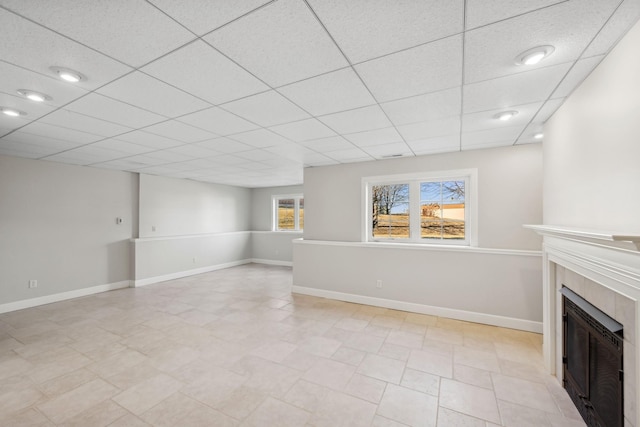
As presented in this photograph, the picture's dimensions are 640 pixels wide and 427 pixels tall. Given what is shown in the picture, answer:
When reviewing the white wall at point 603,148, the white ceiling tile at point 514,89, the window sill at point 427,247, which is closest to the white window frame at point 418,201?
the window sill at point 427,247

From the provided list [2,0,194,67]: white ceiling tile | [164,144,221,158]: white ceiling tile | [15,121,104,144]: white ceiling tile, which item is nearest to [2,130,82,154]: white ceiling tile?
[15,121,104,144]: white ceiling tile

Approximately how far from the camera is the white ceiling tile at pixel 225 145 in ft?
11.5

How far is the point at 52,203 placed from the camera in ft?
15.7

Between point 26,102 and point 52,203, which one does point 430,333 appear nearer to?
point 26,102

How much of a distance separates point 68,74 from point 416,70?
2411 millimetres

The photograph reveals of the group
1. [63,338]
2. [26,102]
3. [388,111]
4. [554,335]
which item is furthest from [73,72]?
[554,335]

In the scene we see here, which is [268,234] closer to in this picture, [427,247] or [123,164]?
[123,164]

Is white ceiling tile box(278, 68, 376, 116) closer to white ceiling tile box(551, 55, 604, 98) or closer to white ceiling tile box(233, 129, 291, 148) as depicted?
white ceiling tile box(233, 129, 291, 148)

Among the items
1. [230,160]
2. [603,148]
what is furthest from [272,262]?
[603,148]

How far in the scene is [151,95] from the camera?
220 centimetres

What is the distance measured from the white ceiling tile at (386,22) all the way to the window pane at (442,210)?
3200mm

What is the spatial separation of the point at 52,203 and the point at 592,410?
7500 mm

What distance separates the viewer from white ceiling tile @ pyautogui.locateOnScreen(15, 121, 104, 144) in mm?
2953

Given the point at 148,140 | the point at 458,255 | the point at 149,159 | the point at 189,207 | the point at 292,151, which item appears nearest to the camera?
the point at 148,140
